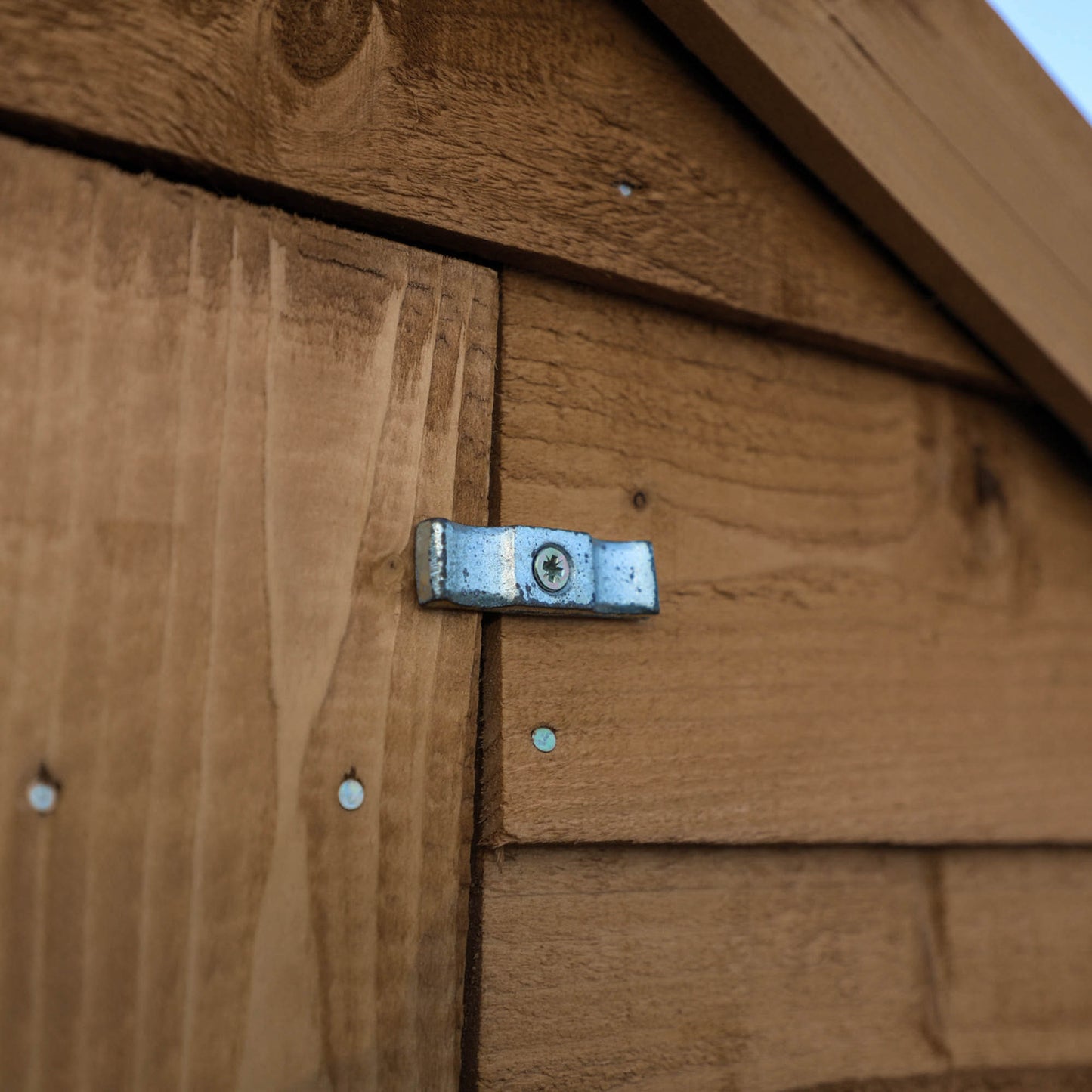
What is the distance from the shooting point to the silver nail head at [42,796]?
1.56 feet

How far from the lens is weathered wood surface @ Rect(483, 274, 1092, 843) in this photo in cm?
66

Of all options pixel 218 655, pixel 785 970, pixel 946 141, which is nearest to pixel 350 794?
pixel 218 655

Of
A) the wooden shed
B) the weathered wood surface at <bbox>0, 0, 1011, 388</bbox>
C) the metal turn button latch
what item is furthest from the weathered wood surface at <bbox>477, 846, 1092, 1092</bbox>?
the weathered wood surface at <bbox>0, 0, 1011, 388</bbox>

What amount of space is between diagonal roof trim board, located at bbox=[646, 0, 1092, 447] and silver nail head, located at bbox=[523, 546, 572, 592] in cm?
39

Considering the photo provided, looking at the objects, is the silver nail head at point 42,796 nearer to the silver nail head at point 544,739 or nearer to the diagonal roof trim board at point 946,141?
the silver nail head at point 544,739

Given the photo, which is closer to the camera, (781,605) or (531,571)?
(531,571)

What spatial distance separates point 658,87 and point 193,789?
1.96 ft

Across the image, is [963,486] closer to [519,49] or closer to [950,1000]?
[950,1000]

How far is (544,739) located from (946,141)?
1.87ft

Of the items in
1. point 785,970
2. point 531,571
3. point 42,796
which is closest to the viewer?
point 42,796

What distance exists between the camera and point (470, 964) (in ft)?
1.98

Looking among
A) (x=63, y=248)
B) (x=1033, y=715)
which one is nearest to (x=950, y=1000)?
(x=1033, y=715)

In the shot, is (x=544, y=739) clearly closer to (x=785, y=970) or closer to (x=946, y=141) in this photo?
(x=785, y=970)

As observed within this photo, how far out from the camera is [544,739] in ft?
2.07
